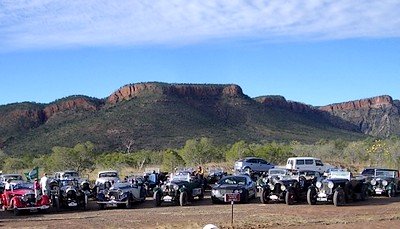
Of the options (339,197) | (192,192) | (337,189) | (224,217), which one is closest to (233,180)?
(192,192)

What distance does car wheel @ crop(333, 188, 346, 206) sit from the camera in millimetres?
26109

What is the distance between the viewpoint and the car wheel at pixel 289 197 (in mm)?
26750

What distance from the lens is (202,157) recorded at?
7031 cm

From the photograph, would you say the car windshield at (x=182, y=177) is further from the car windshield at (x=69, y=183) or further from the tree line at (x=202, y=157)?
the tree line at (x=202, y=157)

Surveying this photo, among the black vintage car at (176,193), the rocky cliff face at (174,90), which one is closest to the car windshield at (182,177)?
the black vintage car at (176,193)

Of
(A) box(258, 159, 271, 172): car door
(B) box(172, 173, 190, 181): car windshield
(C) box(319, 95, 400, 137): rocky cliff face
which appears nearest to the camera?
(B) box(172, 173, 190, 181): car windshield

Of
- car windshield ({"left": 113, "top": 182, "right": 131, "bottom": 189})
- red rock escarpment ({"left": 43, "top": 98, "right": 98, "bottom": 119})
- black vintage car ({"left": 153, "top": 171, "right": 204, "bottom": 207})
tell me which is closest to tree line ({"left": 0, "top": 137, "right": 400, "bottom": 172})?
black vintage car ({"left": 153, "top": 171, "right": 204, "bottom": 207})

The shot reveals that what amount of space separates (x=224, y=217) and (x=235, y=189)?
599 cm

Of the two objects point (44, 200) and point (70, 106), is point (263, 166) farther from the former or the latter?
point (70, 106)

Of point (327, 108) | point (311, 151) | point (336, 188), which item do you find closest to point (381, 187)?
point (336, 188)

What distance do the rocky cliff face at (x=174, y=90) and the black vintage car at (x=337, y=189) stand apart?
7950 cm

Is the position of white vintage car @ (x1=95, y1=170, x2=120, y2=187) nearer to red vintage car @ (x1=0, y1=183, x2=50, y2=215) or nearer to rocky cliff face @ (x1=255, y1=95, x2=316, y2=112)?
red vintage car @ (x1=0, y1=183, x2=50, y2=215)

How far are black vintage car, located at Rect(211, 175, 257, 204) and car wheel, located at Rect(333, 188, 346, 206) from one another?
4.11m

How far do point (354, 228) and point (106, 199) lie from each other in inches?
488
